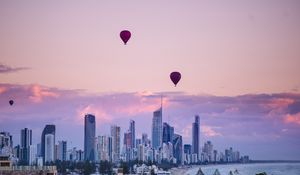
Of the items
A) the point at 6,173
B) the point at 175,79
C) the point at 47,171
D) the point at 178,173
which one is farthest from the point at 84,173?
the point at 175,79

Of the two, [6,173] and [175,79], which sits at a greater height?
[175,79]

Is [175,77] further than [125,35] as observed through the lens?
Yes

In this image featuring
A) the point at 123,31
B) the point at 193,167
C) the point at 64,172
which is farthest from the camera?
the point at 193,167

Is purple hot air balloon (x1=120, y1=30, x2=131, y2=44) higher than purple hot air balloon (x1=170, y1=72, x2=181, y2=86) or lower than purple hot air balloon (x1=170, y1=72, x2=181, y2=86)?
higher

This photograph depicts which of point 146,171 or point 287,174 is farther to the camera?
point 287,174

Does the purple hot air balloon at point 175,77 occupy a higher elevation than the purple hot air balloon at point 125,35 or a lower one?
lower

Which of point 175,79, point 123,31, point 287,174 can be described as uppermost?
point 123,31

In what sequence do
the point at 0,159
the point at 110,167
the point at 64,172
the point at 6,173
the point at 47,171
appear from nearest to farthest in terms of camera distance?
the point at 6,173 → the point at 0,159 → the point at 47,171 → the point at 64,172 → the point at 110,167

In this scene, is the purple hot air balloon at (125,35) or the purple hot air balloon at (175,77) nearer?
the purple hot air balloon at (125,35)

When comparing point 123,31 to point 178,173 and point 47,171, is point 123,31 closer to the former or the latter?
point 47,171

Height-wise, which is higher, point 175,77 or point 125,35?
point 125,35

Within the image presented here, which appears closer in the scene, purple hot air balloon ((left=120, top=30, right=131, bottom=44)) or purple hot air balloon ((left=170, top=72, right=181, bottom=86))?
purple hot air balloon ((left=120, top=30, right=131, bottom=44))
